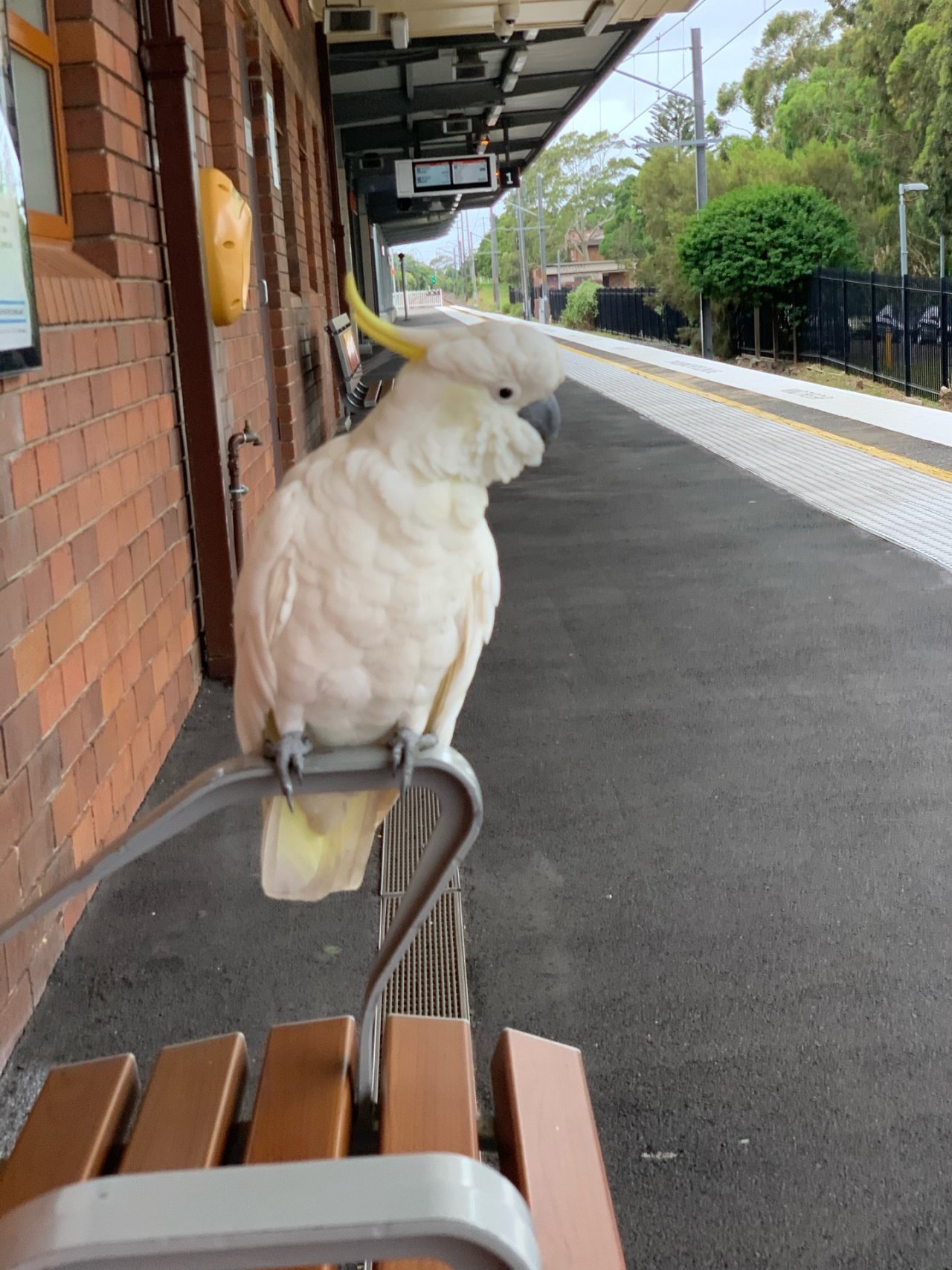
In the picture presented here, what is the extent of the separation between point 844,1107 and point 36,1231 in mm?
1649

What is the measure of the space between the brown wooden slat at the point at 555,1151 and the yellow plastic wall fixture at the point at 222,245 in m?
2.88

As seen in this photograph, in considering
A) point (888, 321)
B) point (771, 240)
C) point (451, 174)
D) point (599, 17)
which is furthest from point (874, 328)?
point (599, 17)

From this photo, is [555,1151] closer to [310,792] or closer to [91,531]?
[310,792]

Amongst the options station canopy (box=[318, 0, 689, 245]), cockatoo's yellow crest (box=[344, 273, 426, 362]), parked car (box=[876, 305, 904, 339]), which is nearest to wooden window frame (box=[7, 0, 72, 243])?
cockatoo's yellow crest (box=[344, 273, 426, 362])

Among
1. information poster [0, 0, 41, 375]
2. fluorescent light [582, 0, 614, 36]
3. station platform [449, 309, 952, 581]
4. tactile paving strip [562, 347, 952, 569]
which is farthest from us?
fluorescent light [582, 0, 614, 36]

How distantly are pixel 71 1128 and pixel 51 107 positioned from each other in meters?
2.67

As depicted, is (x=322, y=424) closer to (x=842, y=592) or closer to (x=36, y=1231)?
(x=842, y=592)

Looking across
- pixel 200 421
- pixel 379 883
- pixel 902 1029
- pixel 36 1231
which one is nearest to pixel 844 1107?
pixel 902 1029

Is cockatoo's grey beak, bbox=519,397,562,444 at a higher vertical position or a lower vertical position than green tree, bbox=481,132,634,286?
lower

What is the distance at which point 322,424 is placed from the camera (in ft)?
29.5

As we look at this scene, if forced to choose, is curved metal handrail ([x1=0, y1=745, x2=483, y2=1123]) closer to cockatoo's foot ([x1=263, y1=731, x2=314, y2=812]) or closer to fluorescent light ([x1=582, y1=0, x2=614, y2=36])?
cockatoo's foot ([x1=263, y1=731, x2=314, y2=812])

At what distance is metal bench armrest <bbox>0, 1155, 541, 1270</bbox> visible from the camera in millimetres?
868

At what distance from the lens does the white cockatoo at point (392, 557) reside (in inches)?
47.6

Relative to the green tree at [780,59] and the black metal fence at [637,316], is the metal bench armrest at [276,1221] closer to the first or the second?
the black metal fence at [637,316]
